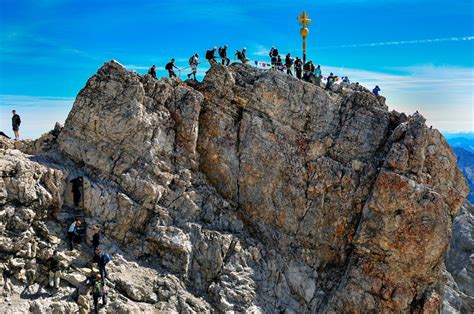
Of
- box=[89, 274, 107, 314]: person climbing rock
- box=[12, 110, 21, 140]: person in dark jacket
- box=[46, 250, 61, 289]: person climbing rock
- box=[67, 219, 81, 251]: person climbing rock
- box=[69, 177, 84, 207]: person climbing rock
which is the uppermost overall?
box=[12, 110, 21, 140]: person in dark jacket

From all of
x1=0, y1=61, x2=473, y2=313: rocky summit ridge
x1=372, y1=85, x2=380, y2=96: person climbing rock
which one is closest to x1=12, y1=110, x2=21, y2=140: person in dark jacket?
x1=0, y1=61, x2=473, y2=313: rocky summit ridge

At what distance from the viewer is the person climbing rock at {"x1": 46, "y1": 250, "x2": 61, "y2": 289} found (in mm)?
26109

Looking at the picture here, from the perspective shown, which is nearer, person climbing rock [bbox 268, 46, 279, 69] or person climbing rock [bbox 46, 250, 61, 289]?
person climbing rock [bbox 46, 250, 61, 289]

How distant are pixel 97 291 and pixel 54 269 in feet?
9.81

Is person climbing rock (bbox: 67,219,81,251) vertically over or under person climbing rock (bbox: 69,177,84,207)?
under

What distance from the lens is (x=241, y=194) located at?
115 ft

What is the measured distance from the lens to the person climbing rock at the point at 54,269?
26.1m

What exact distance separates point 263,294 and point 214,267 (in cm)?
383

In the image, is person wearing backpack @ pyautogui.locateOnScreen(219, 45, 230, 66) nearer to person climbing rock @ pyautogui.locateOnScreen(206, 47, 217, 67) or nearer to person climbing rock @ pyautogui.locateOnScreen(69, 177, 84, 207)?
person climbing rock @ pyautogui.locateOnScreen(206, 47, 217, 67)

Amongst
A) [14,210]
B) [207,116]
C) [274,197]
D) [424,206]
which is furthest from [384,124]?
[14,210]

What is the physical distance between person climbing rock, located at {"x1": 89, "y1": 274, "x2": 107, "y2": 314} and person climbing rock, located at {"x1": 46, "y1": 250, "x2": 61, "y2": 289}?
189cm

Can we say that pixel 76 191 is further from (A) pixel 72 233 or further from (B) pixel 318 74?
(B) pixel 318 74

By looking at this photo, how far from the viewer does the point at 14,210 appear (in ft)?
88.6

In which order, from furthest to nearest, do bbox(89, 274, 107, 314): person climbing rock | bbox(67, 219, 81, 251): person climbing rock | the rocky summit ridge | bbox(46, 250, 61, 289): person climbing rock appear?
the rocky summit ridge < bbox(67, 219, 81, 251): person climbing rock < bbox(46, 250, 61, 289): person climbing rock < bbox(89, 274, 107, 314): person climbing rock
